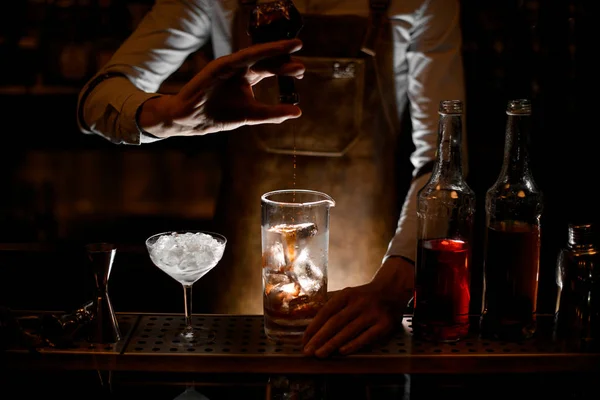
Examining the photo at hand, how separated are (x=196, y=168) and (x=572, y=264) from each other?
1955mm

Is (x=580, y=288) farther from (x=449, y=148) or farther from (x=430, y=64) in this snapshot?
(x=430, y=64)

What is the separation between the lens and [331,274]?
6.98 feet

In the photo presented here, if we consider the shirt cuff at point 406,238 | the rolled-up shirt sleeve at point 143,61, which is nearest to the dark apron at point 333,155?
the rolled-up shirt sleeve at point 143,61

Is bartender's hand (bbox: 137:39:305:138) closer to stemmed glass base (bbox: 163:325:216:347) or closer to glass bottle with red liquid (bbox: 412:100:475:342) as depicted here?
glass bottle with red liquid (bbox: 412:100:475:342)

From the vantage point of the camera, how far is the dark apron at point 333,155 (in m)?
1.95

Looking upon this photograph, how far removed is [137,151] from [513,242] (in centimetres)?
207

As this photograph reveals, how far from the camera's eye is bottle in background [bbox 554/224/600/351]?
117cm

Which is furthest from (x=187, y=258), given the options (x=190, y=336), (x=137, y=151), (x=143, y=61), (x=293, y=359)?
(x=137, y=151)

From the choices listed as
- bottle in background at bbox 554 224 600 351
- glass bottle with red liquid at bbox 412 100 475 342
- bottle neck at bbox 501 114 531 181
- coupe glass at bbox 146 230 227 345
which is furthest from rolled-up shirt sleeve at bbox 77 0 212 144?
bottle in background at bbox 554 224 600 351

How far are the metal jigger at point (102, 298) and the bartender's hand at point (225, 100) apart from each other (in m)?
0.39

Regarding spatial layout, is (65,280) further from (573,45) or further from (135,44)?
(573,45)

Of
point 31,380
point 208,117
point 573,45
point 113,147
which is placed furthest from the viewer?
point 113,147

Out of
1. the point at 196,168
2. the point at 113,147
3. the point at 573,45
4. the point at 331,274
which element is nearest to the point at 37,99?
the point at 113,147

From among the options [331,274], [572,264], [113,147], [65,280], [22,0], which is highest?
[22,0]
